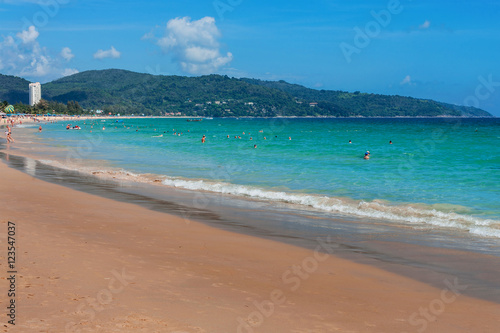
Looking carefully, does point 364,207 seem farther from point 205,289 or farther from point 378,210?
point 205,289

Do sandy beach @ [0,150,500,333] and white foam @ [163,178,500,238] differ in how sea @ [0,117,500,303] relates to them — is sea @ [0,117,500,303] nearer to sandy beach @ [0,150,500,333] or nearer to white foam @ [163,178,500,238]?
white foam @ [163,178,500,238]

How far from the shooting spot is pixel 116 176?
23.0 m

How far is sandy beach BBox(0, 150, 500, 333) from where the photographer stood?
573cm

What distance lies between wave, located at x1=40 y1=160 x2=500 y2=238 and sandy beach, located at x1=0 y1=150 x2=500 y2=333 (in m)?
4.20

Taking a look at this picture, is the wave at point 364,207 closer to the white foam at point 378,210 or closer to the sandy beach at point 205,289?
the white foam at point 378,210

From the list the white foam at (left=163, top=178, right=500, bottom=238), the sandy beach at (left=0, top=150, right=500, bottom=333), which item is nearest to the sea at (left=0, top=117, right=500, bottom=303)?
the white foam at (left=163, top=178, right=500, bottom=238)

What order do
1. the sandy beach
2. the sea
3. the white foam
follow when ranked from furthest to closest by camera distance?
1. the white foam
2. the sea
3. the sandy beach

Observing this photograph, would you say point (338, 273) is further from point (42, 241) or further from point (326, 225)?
point (42, 241)

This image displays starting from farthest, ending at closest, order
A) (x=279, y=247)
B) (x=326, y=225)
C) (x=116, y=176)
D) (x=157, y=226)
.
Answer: (x=116, y=176)
(x=326, y=225)
(x=157, y=226)
(x=279, y=247)

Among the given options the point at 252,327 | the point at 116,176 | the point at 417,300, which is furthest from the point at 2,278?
the point at 116,176

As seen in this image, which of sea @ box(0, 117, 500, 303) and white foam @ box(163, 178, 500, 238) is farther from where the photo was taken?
white foam @ box(163, 178, 500, 238)

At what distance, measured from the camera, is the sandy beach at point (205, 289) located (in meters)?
5.73

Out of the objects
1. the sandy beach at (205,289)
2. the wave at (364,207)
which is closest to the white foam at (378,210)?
the wave at (364,207)

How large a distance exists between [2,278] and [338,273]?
5.32 m
